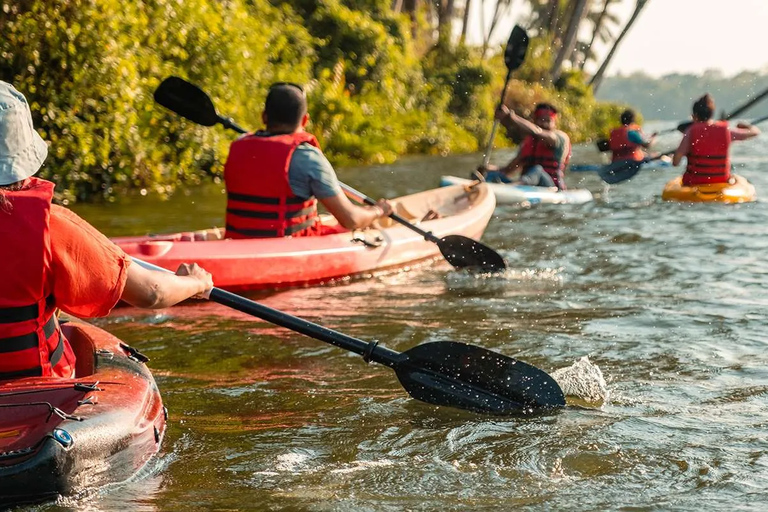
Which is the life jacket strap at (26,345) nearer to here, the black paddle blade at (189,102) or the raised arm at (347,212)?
the raised arm at (347,212)

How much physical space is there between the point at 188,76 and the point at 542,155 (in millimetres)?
4086

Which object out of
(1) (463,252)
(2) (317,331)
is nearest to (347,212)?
(1) (463,252)

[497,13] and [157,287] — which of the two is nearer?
[157,287]

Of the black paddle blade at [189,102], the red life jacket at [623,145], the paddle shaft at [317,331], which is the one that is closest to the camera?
the paddle shaft at [317,331]

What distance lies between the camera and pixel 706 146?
10680mm

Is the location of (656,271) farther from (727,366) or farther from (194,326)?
(194,326)

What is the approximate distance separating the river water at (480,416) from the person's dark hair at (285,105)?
42.4 inches

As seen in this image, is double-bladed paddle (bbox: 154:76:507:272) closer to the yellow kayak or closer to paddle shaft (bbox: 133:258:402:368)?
paddle shaft (bbox: 133:258:402:368)

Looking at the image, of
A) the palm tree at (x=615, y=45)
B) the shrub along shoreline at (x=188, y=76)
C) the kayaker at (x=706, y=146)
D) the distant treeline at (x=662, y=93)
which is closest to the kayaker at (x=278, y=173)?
the shrub along shoreline at (x=188, y=76)

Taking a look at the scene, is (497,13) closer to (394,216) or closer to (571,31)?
(571,31)

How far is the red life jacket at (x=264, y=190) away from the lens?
19.0 ft

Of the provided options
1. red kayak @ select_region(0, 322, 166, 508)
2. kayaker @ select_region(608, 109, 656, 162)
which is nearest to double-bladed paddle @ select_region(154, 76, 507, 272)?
red kayak @ select_region(0, 322, 166, 508)

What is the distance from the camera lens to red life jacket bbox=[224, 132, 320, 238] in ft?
19.0

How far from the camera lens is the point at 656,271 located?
24.1 feet
